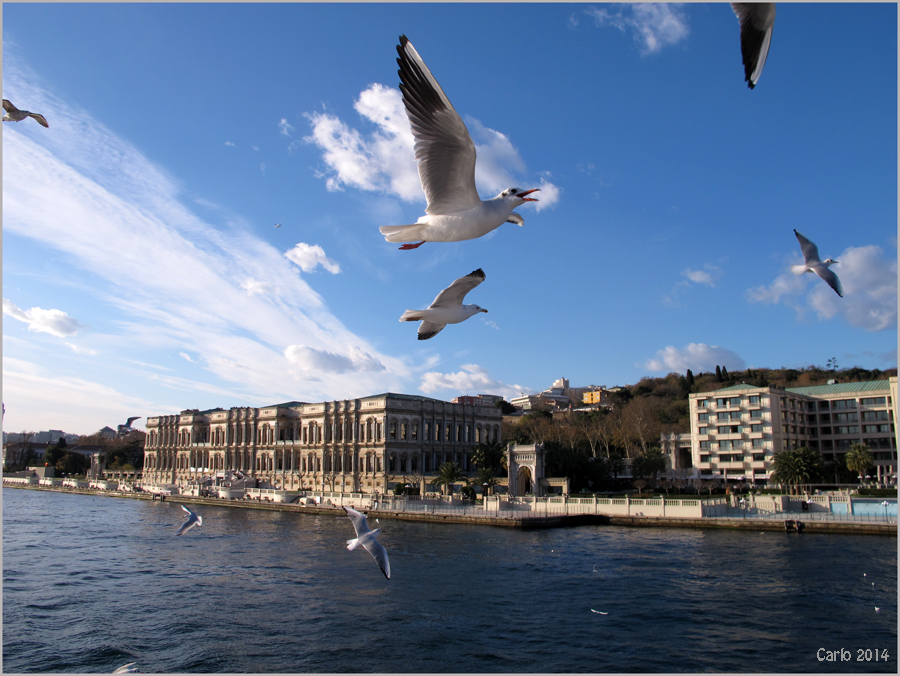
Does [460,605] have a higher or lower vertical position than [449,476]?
lower

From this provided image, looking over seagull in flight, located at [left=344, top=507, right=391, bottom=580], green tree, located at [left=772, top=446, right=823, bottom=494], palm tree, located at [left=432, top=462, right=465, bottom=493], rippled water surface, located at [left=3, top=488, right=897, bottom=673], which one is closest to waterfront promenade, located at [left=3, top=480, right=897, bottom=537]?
palm tree, located at [left=432, top=462, right=465, bottom=493]

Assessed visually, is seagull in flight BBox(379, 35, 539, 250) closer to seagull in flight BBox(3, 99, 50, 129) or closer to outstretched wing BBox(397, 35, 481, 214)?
outstretched wing BBox(397, 35, 481, 214)

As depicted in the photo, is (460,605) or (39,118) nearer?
(39,118)

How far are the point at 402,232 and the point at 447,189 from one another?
40cm

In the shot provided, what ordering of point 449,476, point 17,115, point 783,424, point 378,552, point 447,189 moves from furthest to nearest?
1. point 783,424
2. point 449,476
3. point 378,552
4. point 17,115
5. point 447,189

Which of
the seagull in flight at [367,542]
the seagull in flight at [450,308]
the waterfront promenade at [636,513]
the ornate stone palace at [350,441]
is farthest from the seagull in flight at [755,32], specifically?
the ornate stone palace at [350,441]

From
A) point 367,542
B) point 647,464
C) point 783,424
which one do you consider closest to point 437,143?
point 367,542

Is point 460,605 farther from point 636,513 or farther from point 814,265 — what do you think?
point 636,513

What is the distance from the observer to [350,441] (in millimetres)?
69562

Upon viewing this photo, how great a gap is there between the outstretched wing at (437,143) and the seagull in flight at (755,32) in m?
1.42

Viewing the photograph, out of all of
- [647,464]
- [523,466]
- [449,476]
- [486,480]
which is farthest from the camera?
[647,464]

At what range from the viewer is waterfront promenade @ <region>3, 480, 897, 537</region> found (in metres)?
33.5

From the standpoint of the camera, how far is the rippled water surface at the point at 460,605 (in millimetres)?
14859

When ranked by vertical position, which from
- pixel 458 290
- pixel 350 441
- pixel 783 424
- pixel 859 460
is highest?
pixel 458 290
